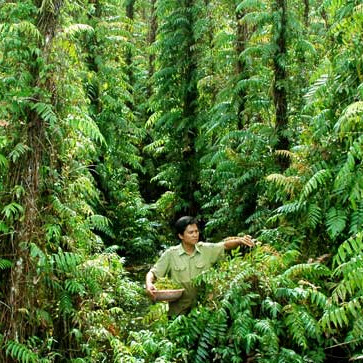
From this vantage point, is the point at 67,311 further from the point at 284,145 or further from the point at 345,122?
the point at 284,145

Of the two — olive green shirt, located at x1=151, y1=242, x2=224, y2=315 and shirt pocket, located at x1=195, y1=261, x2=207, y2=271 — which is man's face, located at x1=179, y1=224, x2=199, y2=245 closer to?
olive green shirt, located at x1=151, y1=242, x2=224, y2=315

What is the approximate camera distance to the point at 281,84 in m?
9.74

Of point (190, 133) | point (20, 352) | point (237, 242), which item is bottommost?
point (20, 352)

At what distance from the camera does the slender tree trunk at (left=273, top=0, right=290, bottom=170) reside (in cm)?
984

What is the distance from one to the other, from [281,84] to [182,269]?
4.78m

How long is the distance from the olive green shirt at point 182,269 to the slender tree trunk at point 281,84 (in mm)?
4032

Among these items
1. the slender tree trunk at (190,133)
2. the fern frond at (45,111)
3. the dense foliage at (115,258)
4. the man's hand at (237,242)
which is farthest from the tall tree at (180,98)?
the fern frond at (45,111)

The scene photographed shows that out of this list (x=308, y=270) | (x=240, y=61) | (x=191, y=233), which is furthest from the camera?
(x=240, y=61)

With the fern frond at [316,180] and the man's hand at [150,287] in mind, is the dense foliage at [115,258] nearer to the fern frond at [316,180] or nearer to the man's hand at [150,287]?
the fern frond at [316,180]

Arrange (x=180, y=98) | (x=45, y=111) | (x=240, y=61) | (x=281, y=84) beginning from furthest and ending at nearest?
1. (x=180, y=98)
2. (x=240, y=61)
3. (x=281, y=84)
4. (x=45, y=111)

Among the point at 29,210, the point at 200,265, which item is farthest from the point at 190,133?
the point at 29,210

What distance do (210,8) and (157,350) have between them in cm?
1077

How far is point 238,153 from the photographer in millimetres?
11594

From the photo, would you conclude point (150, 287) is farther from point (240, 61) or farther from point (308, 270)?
point (240, 61)
